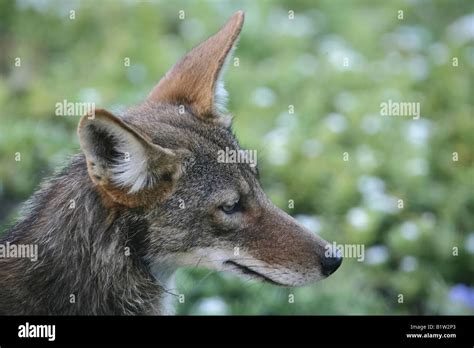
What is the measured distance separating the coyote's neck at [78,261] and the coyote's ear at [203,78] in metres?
0.81

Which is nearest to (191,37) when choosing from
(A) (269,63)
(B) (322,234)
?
(A) (269,63)

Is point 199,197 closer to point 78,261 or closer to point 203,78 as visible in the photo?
point 78,261

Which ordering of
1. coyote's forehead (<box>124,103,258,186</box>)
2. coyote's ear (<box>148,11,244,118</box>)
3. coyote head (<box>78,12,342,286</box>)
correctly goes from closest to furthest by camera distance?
coyote head (<box>78,12,342,286</box>) < coyote's forehead (<box>124,103,258,186</box>) < coyote's ear (<box>148,11,244,118</box>)

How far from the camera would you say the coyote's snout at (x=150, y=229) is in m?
5.42

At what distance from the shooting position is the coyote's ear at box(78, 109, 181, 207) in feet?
16.3

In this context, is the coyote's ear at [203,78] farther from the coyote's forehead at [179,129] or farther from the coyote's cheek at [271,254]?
the coyote's cheek at [271,254]

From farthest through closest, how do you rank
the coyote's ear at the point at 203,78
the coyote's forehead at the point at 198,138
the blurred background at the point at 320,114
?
the blurred background at the point at 320,114 < the coyote's ear at the point at 203,78 < the coyote's forehead at the point at 198,138

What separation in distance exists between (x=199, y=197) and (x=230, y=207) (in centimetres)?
21

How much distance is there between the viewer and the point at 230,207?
18.4 feet

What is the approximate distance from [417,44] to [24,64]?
4.43 meters

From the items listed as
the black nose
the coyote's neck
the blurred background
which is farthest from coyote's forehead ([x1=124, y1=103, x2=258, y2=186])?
the blurred background
